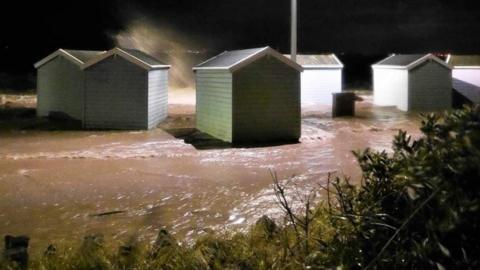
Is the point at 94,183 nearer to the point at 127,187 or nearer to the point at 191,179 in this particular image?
the point at 127,187

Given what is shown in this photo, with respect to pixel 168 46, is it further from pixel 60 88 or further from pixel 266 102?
pixel 266 102

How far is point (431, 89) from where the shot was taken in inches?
947

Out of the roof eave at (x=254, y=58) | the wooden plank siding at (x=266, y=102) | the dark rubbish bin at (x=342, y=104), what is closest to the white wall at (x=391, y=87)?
the dark rubbish bin at (x=342, y=104)

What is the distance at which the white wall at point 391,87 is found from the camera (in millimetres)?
24366

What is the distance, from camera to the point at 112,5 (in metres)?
46.9

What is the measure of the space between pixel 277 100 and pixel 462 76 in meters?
13.3

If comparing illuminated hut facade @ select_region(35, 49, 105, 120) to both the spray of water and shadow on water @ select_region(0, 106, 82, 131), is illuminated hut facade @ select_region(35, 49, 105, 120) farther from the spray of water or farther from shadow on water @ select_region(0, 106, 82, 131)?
the spray of water

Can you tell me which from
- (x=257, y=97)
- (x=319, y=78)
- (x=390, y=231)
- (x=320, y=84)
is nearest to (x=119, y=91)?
(x=257, y=97)

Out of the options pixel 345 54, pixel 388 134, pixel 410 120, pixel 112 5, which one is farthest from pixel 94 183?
pixel 112 5

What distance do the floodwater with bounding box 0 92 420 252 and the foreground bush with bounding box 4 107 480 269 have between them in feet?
5.25

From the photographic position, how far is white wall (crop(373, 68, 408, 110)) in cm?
2437

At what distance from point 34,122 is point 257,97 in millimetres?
8877

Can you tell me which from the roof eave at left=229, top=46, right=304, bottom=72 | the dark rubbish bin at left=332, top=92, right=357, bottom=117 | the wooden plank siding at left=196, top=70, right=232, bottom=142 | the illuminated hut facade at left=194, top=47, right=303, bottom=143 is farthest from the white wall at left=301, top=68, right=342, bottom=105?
the roof eave at left=229, top=46, right=304, bottom=72

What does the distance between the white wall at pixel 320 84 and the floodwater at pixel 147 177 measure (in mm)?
7711
